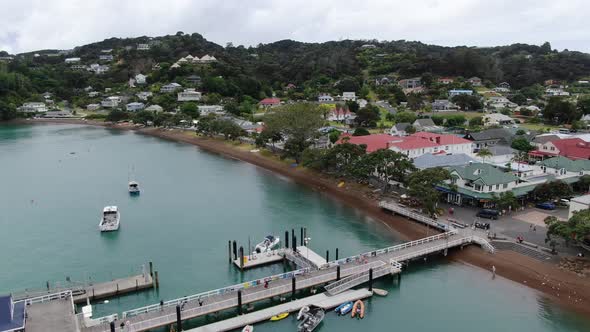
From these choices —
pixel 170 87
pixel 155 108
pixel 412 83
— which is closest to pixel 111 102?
pixel 170 87

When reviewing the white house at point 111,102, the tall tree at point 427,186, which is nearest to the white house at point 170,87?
the white house at point 111,102

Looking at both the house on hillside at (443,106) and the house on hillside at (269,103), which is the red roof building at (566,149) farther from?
the house on hillside at (269,103)

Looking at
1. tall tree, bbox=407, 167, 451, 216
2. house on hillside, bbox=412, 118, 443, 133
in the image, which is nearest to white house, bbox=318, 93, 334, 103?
house on hillside, bbox=412, 118, 443, 133

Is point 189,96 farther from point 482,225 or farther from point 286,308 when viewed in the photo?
point 286,308

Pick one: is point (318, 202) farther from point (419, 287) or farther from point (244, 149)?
point (244, 149)

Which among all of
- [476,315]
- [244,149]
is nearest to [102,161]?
[244,149]
